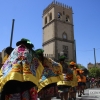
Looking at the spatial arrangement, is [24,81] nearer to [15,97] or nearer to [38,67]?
[15,97]

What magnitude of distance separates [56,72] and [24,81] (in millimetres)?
2099

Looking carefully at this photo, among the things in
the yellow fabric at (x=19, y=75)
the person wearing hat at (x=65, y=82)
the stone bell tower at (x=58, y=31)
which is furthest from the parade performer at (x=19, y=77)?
the stone bell tower at (x=58, y=31)

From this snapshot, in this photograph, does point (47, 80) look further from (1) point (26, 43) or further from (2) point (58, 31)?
(2) point (58, 31)

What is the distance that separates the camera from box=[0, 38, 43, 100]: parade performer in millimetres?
3215

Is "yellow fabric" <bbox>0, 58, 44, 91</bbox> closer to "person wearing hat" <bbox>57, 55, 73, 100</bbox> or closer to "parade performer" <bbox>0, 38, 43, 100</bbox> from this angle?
"parade performer" <bbox>0, 38, 43, 100</bbox>

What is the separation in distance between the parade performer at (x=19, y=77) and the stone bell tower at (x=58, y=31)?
176ft

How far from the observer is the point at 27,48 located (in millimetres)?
3611

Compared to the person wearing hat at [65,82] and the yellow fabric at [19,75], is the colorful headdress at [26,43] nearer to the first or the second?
the yellow fabric at [19,75]

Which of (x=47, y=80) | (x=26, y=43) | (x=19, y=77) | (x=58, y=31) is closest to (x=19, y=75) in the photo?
(x=19, y=77)

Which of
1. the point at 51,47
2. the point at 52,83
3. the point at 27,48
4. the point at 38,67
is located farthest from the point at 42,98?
the point at 51,47

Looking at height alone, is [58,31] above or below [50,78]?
above

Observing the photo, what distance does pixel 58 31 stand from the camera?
202 ft

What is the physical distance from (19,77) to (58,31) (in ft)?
193

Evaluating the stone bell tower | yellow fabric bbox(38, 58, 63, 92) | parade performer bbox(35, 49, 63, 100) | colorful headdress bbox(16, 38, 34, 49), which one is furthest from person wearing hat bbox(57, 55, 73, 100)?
the stone bell tower
